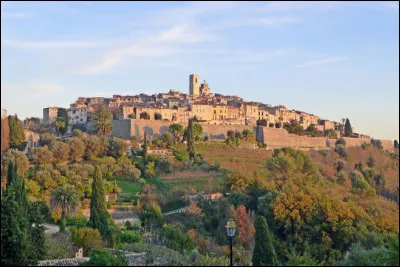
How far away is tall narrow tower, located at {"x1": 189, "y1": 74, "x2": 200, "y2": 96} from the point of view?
7050 cm

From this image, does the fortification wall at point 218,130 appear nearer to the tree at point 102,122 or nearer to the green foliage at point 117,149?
the tree at point 102,122

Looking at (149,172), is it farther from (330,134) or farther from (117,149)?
(330,134)

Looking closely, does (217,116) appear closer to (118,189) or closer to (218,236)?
(118,189)

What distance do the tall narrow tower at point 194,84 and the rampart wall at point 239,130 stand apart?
19.6m

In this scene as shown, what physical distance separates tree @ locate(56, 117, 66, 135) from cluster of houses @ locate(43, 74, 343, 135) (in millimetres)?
5159

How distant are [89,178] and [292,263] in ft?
69.1

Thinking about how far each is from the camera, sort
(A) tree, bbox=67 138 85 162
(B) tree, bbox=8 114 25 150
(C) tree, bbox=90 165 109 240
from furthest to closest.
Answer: (B) tree, bbox=8 114 25 150, (A) tree, bbox=67 138 85 162, (C) tree, bbox=90 165 109 240

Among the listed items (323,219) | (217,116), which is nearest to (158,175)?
(323,219)

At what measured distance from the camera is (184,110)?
5312 cm

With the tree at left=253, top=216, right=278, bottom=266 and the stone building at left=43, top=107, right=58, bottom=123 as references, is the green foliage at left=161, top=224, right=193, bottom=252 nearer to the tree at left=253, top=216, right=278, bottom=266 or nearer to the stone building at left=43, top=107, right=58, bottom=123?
the tree at left=253, top=216, right=278, bottom=266

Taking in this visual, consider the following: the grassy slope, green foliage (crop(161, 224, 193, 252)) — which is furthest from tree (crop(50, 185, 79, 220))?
the grassy slope

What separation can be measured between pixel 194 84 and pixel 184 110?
59.0ft

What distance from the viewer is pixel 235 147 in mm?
43938

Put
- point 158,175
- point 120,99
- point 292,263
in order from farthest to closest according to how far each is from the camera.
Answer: point 120,99
point 158,175
point 292,263
